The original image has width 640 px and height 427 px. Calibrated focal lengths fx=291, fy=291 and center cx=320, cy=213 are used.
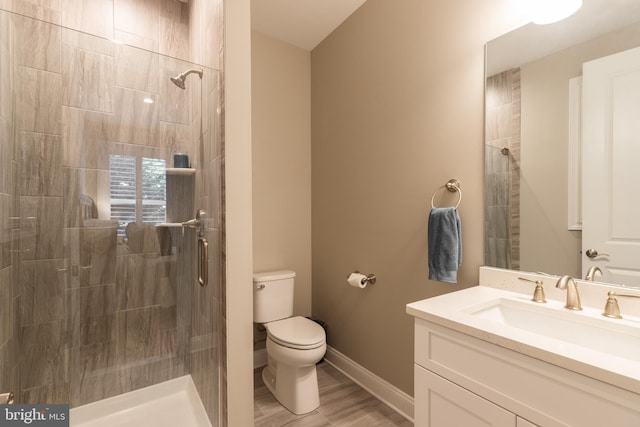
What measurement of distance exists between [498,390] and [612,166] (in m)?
0.87

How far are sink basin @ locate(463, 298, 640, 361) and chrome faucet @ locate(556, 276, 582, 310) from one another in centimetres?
4

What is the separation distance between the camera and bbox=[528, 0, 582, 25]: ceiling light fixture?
44.5 inches

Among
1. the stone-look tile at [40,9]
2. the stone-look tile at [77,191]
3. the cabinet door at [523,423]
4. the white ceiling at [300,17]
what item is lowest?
the cabinet door at [523,423]

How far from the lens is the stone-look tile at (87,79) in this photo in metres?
1.58

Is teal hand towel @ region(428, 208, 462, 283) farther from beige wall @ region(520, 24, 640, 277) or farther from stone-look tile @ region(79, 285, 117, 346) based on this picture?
stone-look tile @ region(79, 285, 117, 346)

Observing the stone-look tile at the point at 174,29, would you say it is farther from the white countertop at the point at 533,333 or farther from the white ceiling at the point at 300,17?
the white countertop at the point at 533,333

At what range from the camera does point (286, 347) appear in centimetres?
175

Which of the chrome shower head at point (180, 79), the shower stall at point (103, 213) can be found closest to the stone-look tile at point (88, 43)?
the shower stall at point (103, 213)

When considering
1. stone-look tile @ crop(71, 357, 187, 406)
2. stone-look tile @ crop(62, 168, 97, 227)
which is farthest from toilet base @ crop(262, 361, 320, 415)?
stone-look tile @ crop(62, 168, 97, 227)

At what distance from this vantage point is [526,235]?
126cm

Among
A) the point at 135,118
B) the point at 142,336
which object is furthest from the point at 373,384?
the point at 135,118

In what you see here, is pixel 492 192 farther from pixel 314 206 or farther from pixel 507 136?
pixel 314 206

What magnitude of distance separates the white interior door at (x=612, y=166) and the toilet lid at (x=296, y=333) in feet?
4.43

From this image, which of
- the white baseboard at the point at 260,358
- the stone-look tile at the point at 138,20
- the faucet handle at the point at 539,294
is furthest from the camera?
the white baseboard at the point at 260,358
